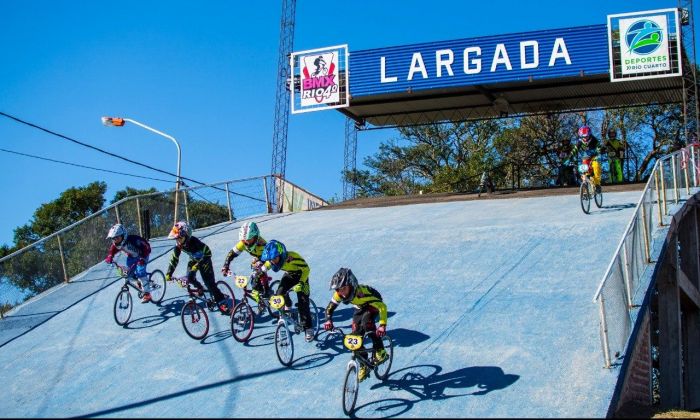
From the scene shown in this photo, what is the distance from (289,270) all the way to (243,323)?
139 centimetres

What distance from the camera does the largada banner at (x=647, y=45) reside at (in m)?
29.3

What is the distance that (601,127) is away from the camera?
4644 cm

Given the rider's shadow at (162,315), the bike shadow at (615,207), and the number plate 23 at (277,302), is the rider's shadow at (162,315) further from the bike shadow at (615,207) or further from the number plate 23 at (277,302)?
the bike shadow at (615,207)

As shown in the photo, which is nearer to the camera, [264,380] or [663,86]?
[264,380]

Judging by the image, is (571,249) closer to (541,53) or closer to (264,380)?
(264,380)

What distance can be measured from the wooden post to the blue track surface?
1.42 m

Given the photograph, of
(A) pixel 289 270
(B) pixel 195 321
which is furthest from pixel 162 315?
(A) pixel 289 270

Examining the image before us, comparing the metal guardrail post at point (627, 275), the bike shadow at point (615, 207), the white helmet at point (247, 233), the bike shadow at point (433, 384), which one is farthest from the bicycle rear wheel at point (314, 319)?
Result: the bike shadow at point (615, 207)

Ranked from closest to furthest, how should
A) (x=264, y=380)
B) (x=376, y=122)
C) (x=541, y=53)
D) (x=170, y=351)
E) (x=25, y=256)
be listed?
1. (x=264, y=380)
2. (x=170, y=351)
3. (x=25, y=256)
4. (x=541, y=53)
5. (x=376, y=122)

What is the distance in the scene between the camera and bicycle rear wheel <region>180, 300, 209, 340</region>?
577 inches

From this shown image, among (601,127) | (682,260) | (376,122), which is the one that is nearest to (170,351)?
(682,260)

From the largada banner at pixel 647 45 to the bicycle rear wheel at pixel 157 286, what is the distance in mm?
19667

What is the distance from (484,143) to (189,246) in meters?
37.0

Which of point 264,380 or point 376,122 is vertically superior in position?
point 376,122
